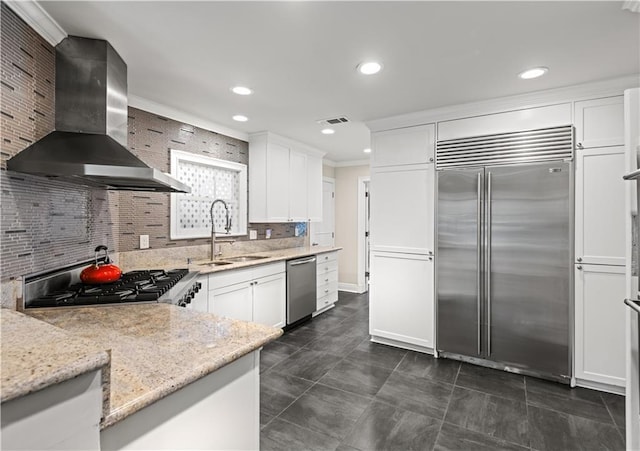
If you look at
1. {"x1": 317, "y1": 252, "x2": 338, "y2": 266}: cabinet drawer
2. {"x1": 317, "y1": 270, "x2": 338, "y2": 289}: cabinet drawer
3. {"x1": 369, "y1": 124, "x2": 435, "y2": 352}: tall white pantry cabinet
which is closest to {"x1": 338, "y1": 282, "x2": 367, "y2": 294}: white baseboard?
{"x1": 317, "y1": 270, "x2": 338, "y2": 289}: cabinet drawer

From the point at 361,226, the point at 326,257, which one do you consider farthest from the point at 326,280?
the point at 361,226

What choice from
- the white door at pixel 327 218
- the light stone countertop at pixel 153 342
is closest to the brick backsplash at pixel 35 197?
the light stone countertop at pixel 153 342

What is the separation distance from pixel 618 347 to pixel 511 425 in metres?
1.20

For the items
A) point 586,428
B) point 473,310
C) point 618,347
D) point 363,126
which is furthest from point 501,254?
point 363,126

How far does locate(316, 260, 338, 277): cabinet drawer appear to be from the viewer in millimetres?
4527

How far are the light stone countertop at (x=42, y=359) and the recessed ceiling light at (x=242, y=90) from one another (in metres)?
2.29

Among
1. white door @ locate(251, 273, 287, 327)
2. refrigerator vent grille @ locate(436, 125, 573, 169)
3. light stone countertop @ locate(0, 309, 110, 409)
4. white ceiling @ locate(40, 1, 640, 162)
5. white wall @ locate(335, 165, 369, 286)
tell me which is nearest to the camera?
light stone countertop @ locate(0, 309, 110, 409)

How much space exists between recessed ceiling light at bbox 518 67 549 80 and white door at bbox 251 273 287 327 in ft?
9.68

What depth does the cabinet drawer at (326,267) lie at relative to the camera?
178 inches

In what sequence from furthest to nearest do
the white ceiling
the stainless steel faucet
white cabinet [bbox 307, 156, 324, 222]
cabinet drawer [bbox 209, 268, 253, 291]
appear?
white cabinet [bbox 307, 156, 324, 222] < the stainless steel faucet < cabinet drawer [bbox 209, 268, 253, 291] < the white ceiling

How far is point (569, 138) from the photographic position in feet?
8.55

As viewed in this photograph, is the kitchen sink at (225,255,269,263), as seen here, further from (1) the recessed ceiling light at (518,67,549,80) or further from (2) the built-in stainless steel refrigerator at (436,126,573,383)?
(1) the recessed ceiling light at (518,67,549,80)

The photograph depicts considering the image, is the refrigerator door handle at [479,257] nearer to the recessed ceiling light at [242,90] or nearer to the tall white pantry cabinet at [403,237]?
the tall white pantry cabinet at [403,237]

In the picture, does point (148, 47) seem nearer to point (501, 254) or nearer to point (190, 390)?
point (190, 390)
